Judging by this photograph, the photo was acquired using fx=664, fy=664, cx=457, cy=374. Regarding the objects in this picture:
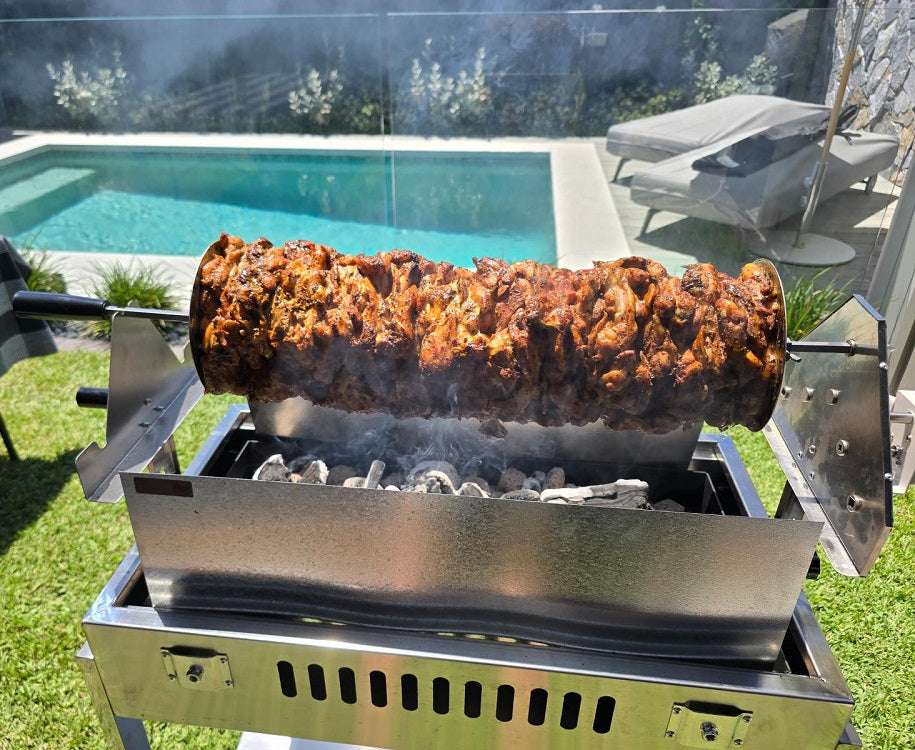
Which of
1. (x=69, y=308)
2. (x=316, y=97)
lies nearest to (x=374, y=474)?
(x=69, y=308)

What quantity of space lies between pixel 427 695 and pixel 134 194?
29.5 feet

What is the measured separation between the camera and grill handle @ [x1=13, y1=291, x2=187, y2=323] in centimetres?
165

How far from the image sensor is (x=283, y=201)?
31.2 feet

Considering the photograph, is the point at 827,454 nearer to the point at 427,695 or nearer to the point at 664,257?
the point at 427,695

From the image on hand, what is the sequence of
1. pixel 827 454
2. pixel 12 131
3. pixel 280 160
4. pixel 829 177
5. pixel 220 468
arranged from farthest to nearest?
pixel 280 160 → pixel 12 131 → pixel 829 177 → pixel 220 468 → pixel 827 454

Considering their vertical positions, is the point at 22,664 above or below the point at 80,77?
below

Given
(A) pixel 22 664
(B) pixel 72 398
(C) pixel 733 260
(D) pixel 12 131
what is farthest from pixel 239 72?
(A) pixel 22 664

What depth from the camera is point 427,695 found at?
56.4 inches

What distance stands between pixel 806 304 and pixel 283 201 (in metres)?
7.25

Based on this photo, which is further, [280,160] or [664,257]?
[280,160]

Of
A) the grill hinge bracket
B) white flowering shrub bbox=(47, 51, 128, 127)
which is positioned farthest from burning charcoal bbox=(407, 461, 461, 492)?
white flowering shrub bbox=(47, 51, 128, 127)

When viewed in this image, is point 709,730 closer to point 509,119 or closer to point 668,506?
A: point 668,506

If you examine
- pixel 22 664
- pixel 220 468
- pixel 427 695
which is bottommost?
pixel 22 664

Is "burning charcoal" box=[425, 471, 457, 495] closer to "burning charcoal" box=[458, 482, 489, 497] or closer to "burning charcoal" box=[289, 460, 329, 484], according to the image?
"burning charcoal" box=[458, 482, 489, 497]
